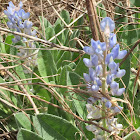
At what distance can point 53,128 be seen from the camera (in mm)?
1479

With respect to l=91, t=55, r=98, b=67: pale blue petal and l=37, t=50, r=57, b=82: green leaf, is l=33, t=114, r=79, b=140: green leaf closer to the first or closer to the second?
l=91, t=55, r=98, b=67: pale blue petal

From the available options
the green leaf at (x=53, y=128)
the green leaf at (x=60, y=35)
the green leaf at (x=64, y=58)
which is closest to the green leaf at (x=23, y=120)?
the green leaf at (x=53, y=128)

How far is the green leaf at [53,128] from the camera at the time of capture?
4.67ft

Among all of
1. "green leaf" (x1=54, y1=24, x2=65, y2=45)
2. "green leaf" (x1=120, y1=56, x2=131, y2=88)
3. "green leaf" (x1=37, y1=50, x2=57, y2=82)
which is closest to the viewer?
"green leaf" (x1=120, y1=56, x2=131, y2=88)

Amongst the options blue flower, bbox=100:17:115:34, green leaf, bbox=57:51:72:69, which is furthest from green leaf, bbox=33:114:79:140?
green leaf, bbox=57:51:72:69

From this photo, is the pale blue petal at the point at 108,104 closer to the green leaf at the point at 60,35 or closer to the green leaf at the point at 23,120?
the green leaf at the point at 23,120

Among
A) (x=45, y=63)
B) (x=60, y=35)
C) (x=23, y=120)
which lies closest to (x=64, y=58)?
(x=45, y=63)

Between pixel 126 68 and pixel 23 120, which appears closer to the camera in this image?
pixel 23 120

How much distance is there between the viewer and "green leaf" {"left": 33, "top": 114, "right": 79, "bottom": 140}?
56.1 inches

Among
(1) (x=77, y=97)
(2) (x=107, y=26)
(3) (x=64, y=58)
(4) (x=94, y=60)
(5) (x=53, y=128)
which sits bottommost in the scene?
(5) (x=53, y=128)

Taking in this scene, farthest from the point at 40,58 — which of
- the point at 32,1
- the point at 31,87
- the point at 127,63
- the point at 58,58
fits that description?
the point at 32,1

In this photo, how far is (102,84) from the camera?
1186 mm

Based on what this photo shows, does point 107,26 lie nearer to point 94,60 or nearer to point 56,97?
point 94,60

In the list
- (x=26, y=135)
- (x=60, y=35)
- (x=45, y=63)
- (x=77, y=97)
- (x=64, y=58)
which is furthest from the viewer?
(x=60, y=35)
